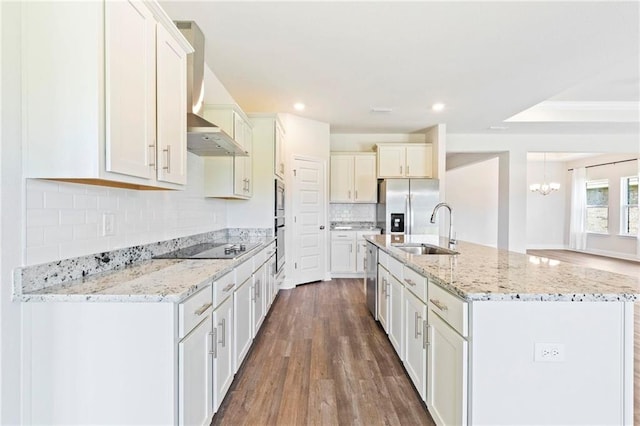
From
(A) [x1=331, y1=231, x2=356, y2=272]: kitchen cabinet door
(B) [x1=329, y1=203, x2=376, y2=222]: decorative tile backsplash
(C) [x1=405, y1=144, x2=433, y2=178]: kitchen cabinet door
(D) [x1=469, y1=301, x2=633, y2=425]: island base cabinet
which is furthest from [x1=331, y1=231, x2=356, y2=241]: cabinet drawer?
(D) [x1=469, y1=301, x2=633, y2=425]: island base cabinet

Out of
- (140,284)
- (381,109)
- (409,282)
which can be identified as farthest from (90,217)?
(381,109)

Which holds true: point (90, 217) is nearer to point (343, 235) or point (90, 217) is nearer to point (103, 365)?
point (103, 365)

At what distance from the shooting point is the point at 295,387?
2.17 meters

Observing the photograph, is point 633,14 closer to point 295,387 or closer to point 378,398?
point 378,398

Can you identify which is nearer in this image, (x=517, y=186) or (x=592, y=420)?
(x=592, y=420)

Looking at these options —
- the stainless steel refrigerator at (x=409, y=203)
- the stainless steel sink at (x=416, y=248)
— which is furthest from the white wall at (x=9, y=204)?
the stainless steel refrigerator at (x=409, y=203)

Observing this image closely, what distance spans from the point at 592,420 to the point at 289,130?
443 centimetres

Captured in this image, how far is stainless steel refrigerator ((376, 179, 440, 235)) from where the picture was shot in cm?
529

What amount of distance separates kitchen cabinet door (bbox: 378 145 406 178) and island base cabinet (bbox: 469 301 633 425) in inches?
175

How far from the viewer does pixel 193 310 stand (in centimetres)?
142

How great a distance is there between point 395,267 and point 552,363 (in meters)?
1.26

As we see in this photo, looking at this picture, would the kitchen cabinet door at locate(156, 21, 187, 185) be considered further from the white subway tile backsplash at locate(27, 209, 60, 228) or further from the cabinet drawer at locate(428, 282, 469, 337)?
the cabinet drawer at locate(428, 282, 469, 337)

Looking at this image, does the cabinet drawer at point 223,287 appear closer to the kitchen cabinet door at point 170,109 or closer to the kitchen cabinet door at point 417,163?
the kitchen cabinet door at point 170,109

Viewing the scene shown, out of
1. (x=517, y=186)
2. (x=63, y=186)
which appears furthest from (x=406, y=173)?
(x=63, y=186)
